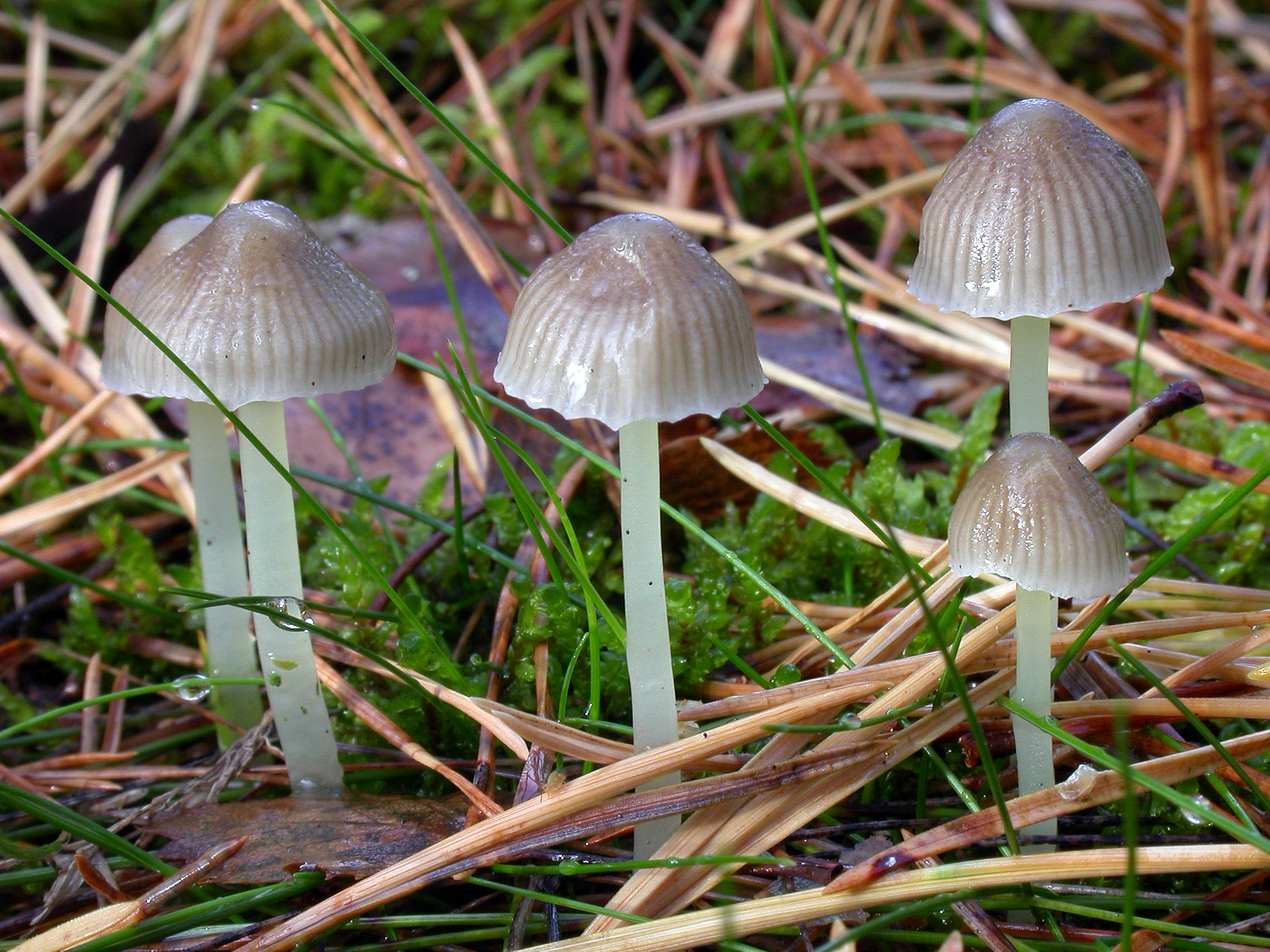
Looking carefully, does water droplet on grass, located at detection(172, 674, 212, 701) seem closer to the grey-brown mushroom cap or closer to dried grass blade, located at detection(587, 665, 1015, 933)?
the grey-brown mushroom cap

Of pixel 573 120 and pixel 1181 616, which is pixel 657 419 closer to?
pixel 1181 616

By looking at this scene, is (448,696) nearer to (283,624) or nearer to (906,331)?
(283,624)

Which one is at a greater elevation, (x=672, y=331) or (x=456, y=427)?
(x=672, y=331)

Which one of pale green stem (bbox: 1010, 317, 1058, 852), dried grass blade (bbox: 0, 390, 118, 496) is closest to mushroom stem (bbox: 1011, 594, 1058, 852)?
pale green stem (bbox: 1010, 317, 1058, 852)

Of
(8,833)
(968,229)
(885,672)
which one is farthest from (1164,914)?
(8,833)

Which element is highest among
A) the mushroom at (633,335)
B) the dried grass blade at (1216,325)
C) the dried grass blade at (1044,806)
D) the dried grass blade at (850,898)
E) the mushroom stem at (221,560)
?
the mushroom at (633,335)

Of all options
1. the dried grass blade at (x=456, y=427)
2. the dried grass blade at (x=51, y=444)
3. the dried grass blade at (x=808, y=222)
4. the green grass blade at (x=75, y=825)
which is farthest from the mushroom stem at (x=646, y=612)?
the dried grass blade at (x=808, y=222)

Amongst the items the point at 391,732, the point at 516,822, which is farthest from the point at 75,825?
the point at 516,822

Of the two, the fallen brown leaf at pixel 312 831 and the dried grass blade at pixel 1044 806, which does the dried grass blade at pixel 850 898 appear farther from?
the fallen brown leaf at pixel 312 831
